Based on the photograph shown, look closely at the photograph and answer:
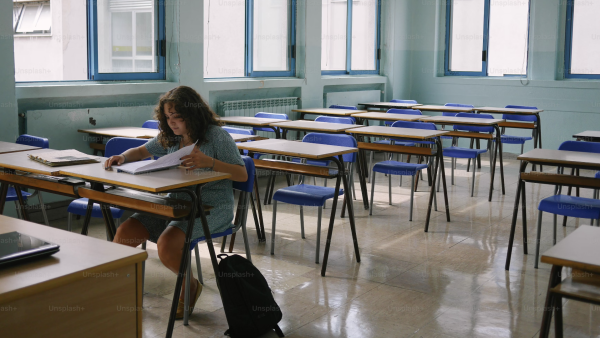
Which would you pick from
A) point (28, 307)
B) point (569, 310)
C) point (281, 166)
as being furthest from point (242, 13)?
point (28, 307)

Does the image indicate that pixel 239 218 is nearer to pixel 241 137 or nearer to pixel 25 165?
pixel 25 165

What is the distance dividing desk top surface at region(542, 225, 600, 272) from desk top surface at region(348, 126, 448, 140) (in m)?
2.85

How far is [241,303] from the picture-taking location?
2.68 m

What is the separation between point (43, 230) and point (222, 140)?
125 cm

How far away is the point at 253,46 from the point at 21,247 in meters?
5.77

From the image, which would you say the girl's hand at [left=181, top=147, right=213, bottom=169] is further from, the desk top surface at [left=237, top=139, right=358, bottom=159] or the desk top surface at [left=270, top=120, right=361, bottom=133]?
the desk top surface at [left=270, top=120, right=361, bottom=133]

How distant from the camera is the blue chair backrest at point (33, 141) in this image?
4012 mm

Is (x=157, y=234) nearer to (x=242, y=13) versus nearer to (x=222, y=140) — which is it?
(x=222, y=140)

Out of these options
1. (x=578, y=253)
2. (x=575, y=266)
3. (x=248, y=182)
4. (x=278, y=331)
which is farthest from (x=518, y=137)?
(x=575, y=266)

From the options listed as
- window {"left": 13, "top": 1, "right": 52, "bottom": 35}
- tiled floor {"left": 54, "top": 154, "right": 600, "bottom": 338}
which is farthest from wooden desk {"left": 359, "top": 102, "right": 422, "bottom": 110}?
window {"left": 13, "top": 1, "right": 52, "bottom": 35}

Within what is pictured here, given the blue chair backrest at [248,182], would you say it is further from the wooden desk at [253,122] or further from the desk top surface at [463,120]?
the desk top surface at [463,120]

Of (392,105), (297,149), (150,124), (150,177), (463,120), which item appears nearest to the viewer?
(150,177)

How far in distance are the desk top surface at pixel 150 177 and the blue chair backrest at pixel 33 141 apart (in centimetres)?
125

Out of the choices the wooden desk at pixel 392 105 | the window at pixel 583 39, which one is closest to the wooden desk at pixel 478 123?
the wooden desk at pixel 392 105
